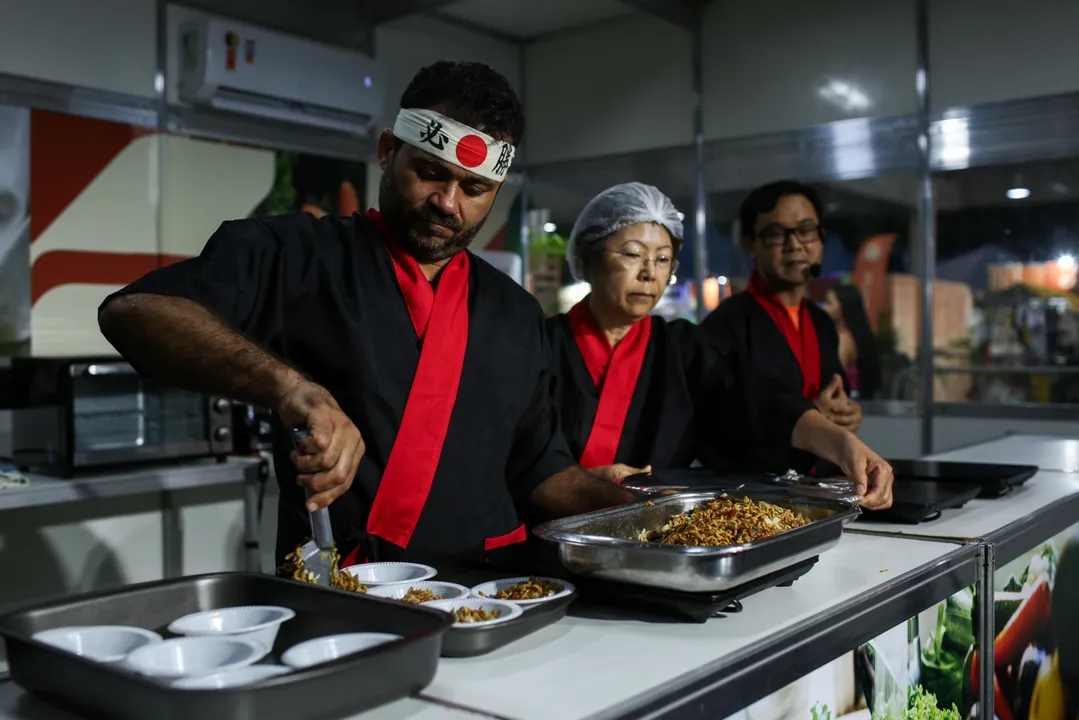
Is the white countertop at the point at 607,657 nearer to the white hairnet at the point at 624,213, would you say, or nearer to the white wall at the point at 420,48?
the white hairnet at the point at 624,213

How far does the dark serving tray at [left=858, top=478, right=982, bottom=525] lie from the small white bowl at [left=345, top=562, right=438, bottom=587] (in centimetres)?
99

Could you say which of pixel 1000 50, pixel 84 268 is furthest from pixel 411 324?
pixel 1000 50

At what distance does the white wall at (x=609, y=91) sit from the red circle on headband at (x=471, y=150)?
4115 millimetres

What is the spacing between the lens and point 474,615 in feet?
3.46

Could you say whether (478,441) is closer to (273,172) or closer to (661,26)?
(273,172)

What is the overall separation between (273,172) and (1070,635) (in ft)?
12.3

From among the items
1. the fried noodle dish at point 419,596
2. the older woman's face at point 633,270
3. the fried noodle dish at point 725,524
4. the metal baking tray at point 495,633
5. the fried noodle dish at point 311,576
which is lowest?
the metal baking tray at point 495,633

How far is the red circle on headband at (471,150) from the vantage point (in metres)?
1.49

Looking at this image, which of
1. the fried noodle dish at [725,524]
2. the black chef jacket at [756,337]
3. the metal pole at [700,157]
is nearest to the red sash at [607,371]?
the black chef jacket at [756,337]

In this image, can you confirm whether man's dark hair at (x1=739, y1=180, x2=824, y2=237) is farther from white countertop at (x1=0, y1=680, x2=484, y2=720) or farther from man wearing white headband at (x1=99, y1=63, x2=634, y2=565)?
white countertop at (x1=0, y1=680, x2=484, y2=720)

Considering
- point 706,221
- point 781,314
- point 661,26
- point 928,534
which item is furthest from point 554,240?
point 928,534

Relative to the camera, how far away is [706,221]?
5.36m

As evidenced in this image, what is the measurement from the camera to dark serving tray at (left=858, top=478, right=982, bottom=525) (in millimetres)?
1797

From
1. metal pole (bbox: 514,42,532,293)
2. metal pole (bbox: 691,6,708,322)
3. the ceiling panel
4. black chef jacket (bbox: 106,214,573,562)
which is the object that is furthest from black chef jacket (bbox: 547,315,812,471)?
metal pole (bbox: 514,42,532,293)
